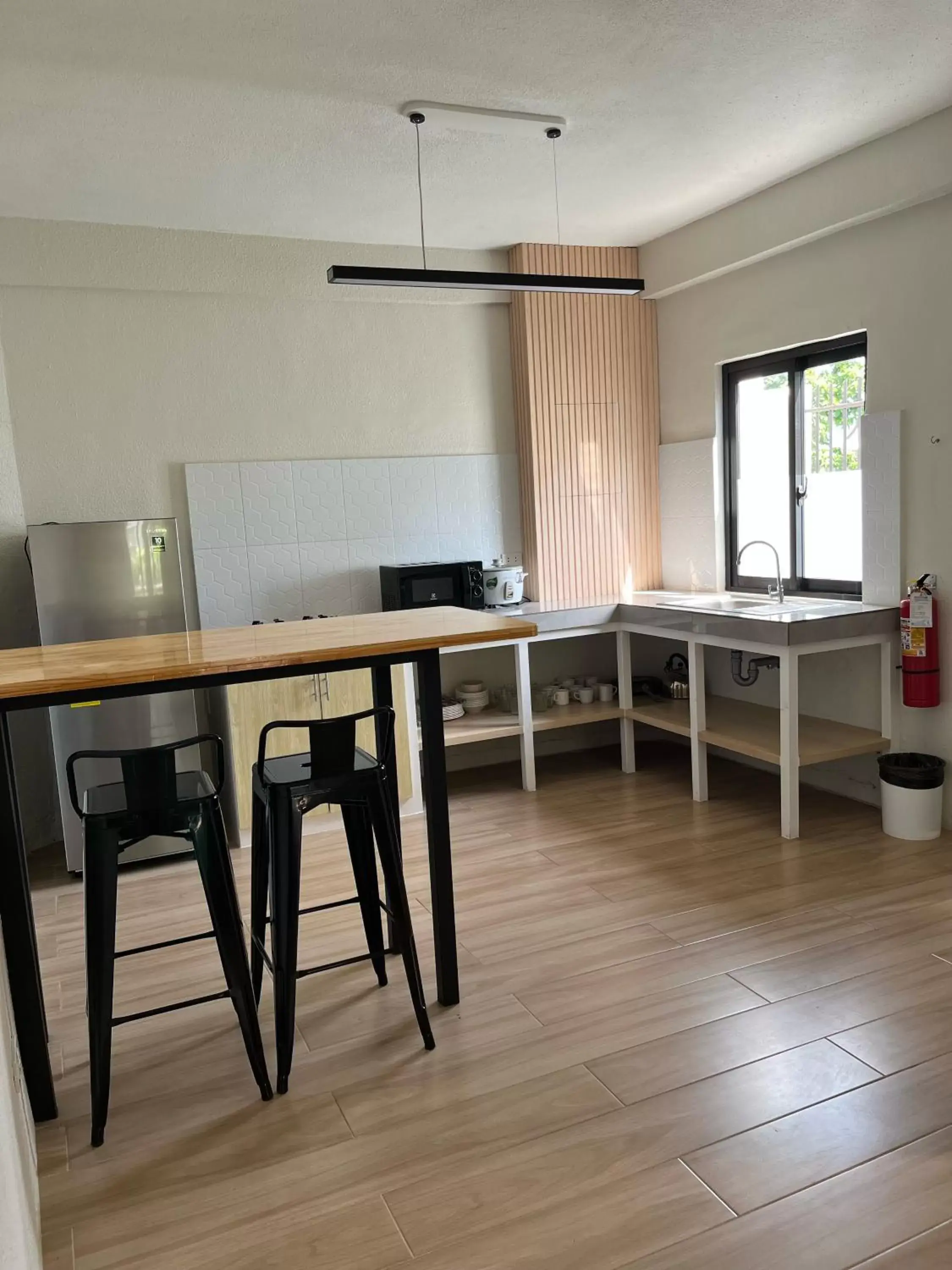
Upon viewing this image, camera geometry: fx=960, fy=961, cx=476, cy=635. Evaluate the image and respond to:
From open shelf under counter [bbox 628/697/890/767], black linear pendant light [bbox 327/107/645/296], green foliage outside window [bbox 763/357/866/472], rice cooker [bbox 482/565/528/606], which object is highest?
black linear pendant light [bbox 327/107/645/296]

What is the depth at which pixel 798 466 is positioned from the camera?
194 inches

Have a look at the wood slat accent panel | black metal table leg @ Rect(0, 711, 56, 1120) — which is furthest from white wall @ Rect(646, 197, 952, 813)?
black metal table leg @ Rect(0, 711, 56, 1120)

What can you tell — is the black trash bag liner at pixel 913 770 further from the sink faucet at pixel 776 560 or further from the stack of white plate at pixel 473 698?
the stack of white plate at pixel 473 698

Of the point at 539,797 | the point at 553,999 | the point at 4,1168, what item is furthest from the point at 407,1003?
the point at 539,797

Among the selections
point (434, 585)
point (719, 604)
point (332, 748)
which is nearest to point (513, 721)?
point (434, 585)

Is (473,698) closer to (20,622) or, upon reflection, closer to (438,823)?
(20,622)

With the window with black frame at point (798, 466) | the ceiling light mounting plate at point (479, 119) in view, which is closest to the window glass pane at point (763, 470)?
the window with black frame at point (798, 466)

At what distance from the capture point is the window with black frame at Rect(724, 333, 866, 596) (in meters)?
4.67

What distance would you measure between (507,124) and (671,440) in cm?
248

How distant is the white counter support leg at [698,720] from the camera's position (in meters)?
4.64

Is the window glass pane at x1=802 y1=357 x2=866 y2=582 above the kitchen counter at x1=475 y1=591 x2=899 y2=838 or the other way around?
above

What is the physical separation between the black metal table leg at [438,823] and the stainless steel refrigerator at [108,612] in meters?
1.97

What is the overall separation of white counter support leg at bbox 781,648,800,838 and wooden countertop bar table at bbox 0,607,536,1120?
1.73 metres

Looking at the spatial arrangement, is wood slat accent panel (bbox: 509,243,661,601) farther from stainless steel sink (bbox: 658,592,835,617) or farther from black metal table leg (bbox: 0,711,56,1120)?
black metal table leg (bbox: 0,711,56,1120)
